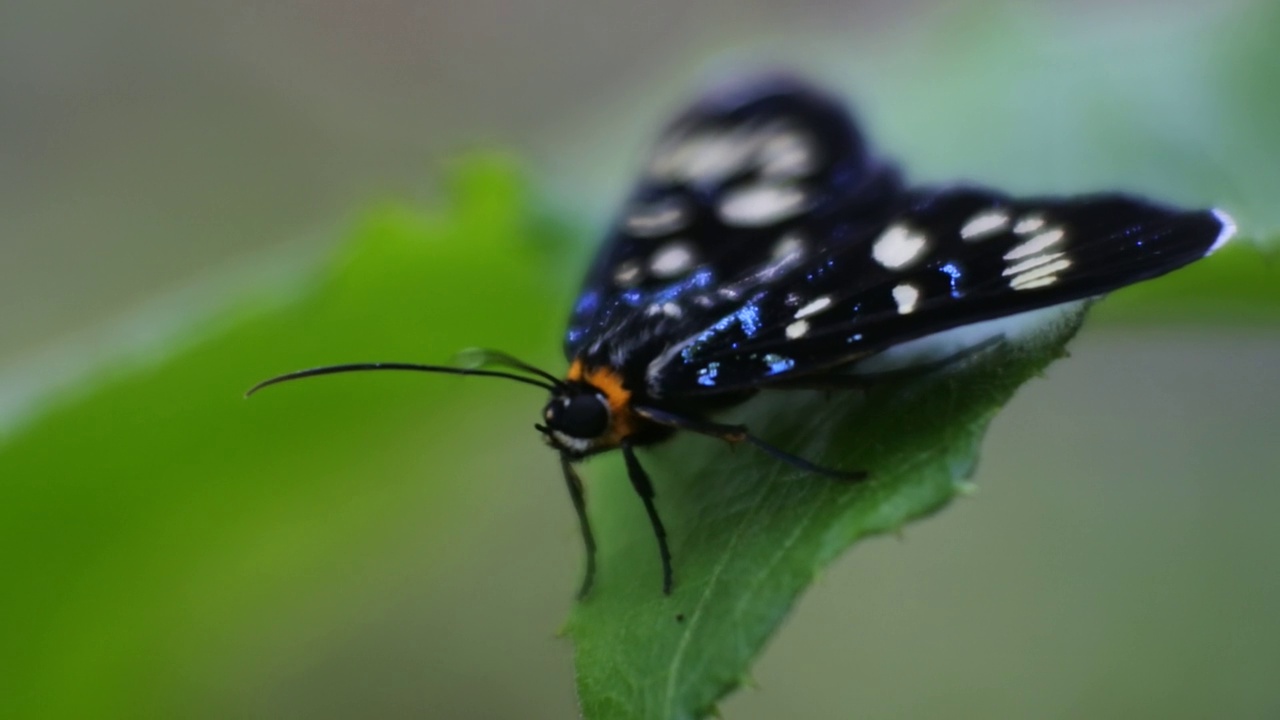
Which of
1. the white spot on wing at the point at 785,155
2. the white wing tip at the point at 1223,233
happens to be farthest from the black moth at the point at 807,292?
the white spot on wing at the point at 785,155

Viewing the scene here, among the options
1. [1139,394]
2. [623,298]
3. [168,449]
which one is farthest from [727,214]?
[1139,394]

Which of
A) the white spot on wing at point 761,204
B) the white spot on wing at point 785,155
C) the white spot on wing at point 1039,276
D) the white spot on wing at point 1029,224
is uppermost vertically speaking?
the white spot on wing at point 785,155

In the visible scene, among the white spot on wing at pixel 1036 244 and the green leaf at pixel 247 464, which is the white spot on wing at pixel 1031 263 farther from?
the green leaf at pixel 247 464

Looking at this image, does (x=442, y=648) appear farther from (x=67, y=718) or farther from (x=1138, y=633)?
(x=1138, y=633)

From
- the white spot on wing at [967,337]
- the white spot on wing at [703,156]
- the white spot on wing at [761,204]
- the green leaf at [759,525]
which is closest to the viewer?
the green leaf at [759,525]

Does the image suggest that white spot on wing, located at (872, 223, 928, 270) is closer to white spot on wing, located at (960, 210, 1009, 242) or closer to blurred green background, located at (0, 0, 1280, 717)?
white spot on wing, located at (960, 210, 1009, 242)

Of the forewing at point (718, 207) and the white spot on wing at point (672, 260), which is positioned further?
the white spot on wing at point (672, 260)

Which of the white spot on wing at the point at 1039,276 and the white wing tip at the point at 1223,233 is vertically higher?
the white spot on wing at the point at 1039,276
